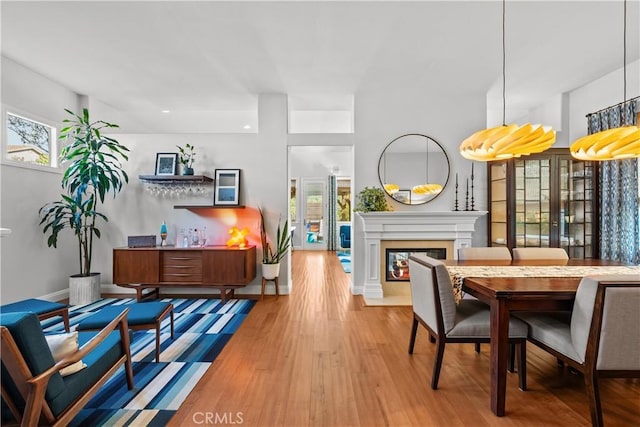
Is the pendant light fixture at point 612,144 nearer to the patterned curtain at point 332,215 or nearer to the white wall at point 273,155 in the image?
the white wall at point 273,155

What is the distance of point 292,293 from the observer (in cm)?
470

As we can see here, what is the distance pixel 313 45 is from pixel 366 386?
3.08 meters

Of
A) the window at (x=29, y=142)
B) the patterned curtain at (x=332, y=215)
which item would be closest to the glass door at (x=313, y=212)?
the patterned curtain at (x=332, y=215)

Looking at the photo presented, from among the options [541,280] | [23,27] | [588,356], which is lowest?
[588,356]

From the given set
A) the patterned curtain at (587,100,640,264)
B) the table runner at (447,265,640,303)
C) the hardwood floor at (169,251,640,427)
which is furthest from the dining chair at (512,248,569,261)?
the patterned curtain at (587,100,640,264)

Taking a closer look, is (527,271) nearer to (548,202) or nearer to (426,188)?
(426,188)

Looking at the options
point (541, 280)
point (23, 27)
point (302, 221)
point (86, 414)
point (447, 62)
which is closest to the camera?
point (86, 414)

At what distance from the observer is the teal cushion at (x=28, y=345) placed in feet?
4.50

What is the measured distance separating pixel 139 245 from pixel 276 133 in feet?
7.85

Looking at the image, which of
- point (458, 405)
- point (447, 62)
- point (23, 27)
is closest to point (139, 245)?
point (23, 27)

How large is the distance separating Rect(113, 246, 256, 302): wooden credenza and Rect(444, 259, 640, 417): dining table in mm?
2698

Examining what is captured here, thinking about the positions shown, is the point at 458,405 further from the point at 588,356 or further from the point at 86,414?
the point at 86,414

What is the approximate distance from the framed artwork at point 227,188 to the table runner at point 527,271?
303cm
